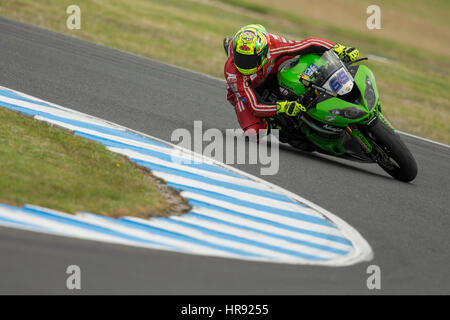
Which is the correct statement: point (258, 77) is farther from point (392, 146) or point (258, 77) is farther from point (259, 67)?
point (392, 146)

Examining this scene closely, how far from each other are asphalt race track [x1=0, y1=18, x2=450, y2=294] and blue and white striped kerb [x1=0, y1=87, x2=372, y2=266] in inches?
7.5

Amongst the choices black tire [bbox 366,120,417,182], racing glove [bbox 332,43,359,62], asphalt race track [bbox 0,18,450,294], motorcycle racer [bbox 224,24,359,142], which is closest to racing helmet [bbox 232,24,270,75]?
motorcycle racer [bbox 224,24,359,142]

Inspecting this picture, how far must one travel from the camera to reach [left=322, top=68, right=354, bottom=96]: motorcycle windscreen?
8258 millimetres

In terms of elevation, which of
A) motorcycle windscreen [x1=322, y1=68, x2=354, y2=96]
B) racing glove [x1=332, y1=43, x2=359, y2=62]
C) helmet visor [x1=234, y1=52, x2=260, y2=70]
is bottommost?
motorcycle windscreen [x1=322, y1=68, x2=354, y2=96]

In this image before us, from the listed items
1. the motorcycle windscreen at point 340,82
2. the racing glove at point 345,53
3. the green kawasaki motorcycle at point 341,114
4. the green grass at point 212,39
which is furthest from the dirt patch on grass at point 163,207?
the green grass at point 212,39

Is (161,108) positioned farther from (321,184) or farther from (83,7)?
(83,7)

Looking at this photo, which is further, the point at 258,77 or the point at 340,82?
the point at 258,77

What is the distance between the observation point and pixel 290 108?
8547mm

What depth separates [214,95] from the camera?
488 inches

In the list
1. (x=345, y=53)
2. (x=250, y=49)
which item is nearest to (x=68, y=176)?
(x=250, y=49)

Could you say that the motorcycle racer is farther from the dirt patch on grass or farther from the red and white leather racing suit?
the dirt patch on grass

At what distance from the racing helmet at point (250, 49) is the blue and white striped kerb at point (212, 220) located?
145 cm

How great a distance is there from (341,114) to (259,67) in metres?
1.30
